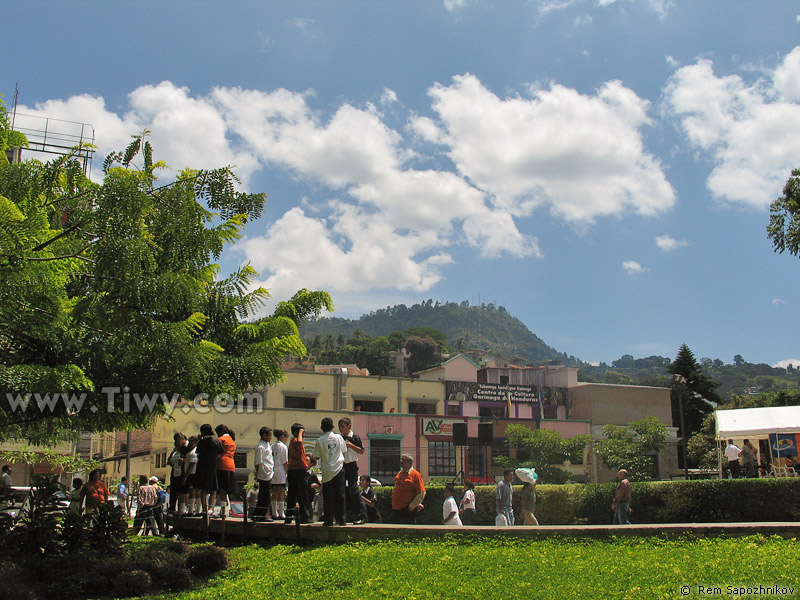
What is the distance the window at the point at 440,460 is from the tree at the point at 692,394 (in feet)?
107

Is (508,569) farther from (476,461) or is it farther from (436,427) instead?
(436,427)

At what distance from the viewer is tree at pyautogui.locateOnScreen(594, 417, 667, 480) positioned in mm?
29603

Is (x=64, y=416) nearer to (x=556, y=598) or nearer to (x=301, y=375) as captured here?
(x=556, y=598)

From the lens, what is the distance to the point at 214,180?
8.58 metres

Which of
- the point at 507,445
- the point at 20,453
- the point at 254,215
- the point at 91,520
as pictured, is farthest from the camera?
the point at 507,445

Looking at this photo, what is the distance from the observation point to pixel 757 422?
19531mm

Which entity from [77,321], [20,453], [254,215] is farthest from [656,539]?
[20,453]

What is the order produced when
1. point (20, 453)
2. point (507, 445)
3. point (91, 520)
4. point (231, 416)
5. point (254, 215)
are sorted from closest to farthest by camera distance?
point (91, 520) < point (254, 215) < point (20, 453) < point (231, 416) < point (507, 445)

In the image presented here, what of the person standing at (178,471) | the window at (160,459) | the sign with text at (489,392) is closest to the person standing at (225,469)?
the person standing at (178,471)

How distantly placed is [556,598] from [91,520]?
562cm

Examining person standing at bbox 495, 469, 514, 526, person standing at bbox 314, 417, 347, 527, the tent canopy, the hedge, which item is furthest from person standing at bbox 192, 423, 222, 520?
the tent canopy

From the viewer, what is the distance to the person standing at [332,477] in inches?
359

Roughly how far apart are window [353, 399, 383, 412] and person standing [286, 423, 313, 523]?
118ft

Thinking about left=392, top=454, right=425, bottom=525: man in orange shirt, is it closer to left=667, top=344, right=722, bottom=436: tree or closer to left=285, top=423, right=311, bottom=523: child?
left=285, top=423, right=311, bottom=523: child
